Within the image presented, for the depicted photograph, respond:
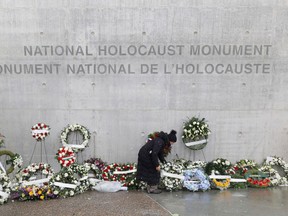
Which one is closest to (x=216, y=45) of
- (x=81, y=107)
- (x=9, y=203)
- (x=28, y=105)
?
(x=81, y=107)

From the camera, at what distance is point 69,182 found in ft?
18.4

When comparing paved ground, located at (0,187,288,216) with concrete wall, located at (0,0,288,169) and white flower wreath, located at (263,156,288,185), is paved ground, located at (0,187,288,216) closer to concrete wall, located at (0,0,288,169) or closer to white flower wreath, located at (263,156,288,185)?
white flower wreath, located at (263,156,288,185)

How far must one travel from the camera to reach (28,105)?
6742 millimetres

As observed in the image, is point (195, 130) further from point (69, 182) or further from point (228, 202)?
point (69, 182)

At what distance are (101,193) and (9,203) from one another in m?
1.80

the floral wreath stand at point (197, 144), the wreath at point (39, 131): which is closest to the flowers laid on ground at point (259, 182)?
the floral wreath stand at point (197, 144)

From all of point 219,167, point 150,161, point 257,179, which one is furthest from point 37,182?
point 257,179

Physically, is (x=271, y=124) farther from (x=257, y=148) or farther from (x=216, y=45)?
(x=216, y=45)

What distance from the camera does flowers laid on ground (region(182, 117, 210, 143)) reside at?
640cm

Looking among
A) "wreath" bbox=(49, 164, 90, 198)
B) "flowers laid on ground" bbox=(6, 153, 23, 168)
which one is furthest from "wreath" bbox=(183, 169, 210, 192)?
"flowers laid on ground" bbox=(6, 153, 23, 168)

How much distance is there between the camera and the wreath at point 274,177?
20.4 feet

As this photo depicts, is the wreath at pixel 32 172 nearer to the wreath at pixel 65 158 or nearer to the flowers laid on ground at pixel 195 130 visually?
the wreath at pixel 65 158

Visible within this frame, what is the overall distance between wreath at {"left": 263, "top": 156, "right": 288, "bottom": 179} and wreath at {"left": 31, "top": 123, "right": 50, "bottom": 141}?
5.51m

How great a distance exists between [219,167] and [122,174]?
2.31 metres
